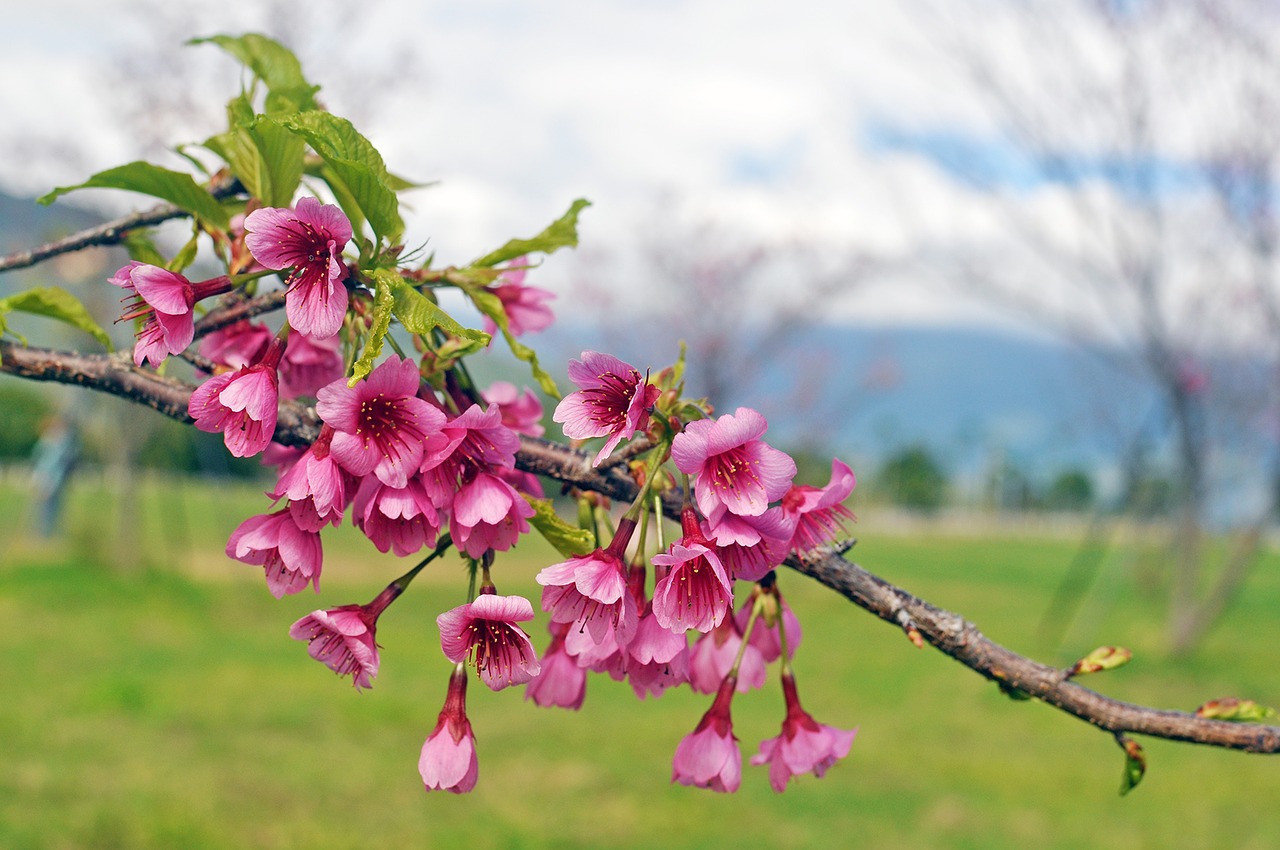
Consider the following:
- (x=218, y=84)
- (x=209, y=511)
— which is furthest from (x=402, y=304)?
(x=209, y=511)

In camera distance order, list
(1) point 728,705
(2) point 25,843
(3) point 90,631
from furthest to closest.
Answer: (3) point 90,631
(2) point 25,843
(1) point 728,705

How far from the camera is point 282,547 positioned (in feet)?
3.24

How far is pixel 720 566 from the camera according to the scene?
875mm

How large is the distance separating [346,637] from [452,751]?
5.6 inches

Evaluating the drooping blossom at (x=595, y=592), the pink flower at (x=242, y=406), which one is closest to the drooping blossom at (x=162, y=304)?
the pink flower at (x=242, y=406)

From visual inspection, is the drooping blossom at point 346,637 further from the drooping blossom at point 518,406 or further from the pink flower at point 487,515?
the drooping blossom at point 518,406

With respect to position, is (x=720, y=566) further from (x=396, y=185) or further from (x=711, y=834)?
(x=711, y=834)

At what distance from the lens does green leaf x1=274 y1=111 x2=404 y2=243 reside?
35.3 inches

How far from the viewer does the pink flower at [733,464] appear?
88 cm

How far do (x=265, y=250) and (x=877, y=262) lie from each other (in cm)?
1731

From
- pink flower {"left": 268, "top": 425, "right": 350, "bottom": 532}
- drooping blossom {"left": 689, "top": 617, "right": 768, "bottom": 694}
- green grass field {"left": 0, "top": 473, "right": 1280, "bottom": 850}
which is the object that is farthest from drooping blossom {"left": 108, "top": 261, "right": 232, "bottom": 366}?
green grass field {"left": 0, "top": 473, "right": 1280, "bottom": 850}

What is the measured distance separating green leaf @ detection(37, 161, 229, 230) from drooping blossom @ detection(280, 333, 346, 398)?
0.53ft

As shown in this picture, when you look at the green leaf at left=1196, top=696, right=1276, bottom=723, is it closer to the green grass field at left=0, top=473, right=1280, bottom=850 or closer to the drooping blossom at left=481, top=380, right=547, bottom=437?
the drooping blossom at left=481, top=380, right=547, bottom=437

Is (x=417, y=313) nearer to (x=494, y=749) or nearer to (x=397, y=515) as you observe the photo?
(x=397, y=515)
